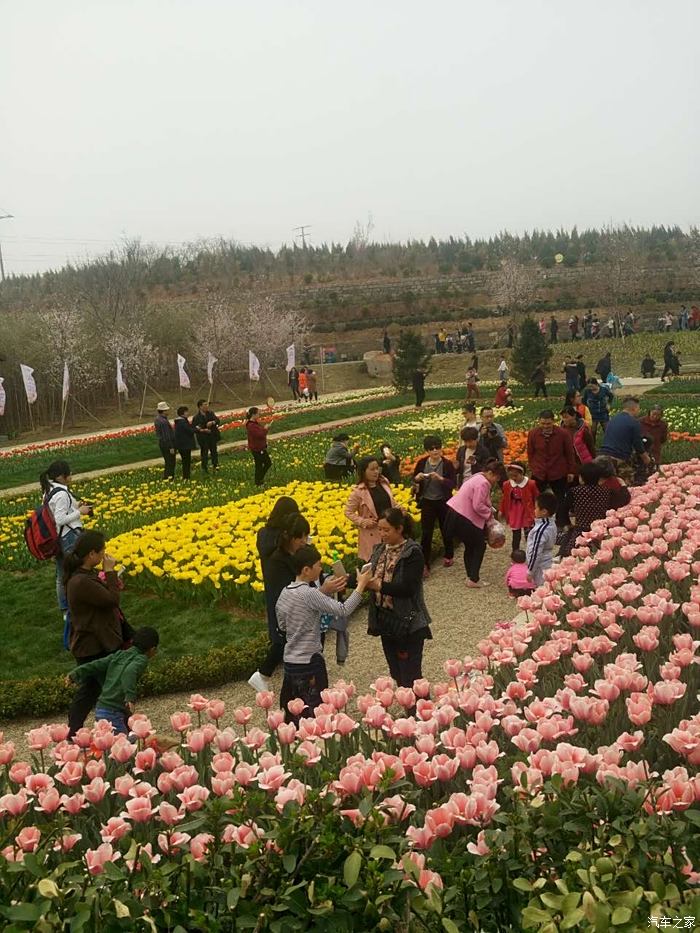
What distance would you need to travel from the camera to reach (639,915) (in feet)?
8.43

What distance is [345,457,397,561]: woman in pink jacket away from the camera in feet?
31.0

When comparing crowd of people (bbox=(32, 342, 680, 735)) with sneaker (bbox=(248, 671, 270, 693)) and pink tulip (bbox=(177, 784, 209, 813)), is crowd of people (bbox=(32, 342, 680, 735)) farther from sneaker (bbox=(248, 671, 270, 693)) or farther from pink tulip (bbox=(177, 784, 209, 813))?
pink tulip (bbox=(177, 784, 209, 813))

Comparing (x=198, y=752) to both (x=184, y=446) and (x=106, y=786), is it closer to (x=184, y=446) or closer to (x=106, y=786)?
(x=106, y=786)

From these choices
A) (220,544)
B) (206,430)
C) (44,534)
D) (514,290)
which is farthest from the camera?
(514,290)

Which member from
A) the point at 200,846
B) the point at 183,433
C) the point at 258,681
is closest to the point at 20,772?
the point at 200,846

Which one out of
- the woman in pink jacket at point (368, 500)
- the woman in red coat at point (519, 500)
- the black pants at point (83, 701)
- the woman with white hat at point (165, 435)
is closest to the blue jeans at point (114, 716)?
the black pants at point (83, 701)

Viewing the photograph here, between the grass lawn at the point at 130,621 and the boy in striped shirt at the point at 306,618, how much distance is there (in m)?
3.13

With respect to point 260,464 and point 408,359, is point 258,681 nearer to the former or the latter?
point 260,464

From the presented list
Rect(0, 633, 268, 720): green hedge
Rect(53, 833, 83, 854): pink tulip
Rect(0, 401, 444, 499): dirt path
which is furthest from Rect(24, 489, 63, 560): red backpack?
Rect(0, 401, 444, 499): dirt path

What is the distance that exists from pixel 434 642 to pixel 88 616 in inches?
152

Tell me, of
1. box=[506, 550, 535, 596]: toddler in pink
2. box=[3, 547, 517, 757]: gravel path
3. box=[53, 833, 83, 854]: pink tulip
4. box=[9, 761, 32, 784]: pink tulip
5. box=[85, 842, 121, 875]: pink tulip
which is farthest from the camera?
box=[506, 550, 535, 596]: toddler in pink

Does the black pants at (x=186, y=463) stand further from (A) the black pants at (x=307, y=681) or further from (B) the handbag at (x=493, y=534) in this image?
(A) the black pants at (x=307, y=681)

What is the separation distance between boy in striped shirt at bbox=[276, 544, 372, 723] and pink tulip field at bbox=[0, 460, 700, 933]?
1488 millimetres

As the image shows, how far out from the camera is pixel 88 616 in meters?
6.58
